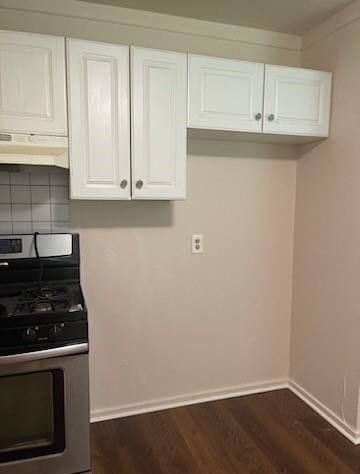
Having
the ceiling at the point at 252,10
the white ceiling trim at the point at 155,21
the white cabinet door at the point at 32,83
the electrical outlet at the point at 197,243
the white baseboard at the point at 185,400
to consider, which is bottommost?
the white baseboard at the point at 185,400

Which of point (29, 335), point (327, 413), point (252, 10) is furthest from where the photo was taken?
point (327, 413)

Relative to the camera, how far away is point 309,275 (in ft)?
8.17

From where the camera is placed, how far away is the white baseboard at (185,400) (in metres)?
2.36

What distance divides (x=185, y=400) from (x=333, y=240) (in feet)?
4.60

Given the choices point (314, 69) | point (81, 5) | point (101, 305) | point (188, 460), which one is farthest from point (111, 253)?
point (314, 69)

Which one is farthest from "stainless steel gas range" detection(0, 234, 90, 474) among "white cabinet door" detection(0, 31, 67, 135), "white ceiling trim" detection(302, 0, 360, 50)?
"white ceiling trim" detection(302, 0, 360, 50)

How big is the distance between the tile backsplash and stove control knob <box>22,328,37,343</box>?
2.19 ft

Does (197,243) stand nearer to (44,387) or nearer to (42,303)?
(42,303)

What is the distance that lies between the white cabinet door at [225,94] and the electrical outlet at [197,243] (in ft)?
2.28

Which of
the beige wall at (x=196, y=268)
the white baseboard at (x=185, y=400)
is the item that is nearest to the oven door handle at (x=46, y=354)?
the beige wall at (x=196, y=268)

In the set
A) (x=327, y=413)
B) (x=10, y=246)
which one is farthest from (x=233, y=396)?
(x=10, y=246)

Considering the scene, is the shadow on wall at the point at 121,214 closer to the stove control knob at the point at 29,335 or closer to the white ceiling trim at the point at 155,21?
the stove control knob at the point at 29,335

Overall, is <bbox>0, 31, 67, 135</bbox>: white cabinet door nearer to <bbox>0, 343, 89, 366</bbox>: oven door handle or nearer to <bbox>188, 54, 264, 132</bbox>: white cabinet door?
<bbox>188, 54, 264, 132</bbox>: white cabinet door

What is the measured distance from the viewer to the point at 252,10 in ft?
6.89
